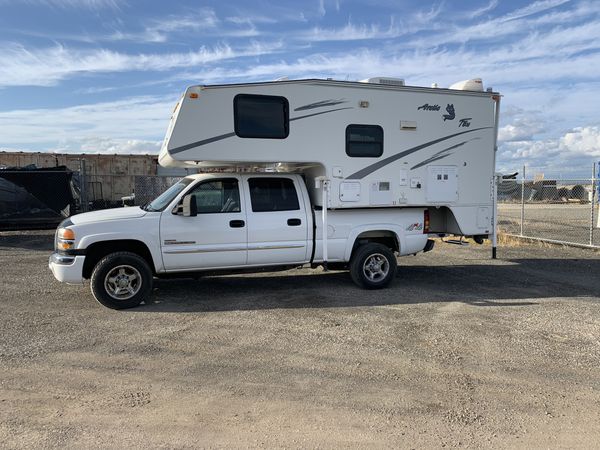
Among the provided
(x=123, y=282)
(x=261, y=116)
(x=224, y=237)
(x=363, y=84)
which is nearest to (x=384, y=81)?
(x=363, y=84)

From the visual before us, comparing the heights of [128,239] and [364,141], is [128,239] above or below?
below

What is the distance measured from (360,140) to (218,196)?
2.40 meters

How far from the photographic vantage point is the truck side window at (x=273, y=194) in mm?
7480

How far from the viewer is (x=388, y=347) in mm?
5293

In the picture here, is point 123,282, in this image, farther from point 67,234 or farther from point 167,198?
point 167,198

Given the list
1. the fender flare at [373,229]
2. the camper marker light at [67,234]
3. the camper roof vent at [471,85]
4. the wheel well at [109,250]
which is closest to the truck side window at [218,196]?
the wheel well at [109,250]

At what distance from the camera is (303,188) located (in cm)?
782

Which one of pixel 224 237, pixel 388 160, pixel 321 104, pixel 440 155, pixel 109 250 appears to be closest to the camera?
pixel 109 250

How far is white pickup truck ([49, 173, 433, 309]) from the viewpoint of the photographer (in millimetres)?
6719

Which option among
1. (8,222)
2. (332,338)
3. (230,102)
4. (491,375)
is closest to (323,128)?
(230,102)

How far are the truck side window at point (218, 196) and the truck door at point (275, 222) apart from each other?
0.69ft

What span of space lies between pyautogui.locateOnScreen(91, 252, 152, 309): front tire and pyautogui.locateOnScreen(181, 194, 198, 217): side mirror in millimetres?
891

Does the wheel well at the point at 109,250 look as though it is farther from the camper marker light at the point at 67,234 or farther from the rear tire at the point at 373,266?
the rear tire at the point at 373,266

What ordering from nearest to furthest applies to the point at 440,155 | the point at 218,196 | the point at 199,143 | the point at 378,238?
the point at 199,143, the point at 218,196, the point at 440,155, the point at 378,238
